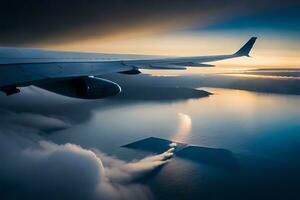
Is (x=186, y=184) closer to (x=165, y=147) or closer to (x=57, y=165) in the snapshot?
(x=165, y=147)

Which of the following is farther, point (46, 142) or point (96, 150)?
point (46, 142)

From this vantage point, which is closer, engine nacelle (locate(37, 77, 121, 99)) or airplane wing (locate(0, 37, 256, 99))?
airplane wing (locate(0, 37, 256, 99))

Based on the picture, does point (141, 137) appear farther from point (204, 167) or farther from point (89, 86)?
point (89, 86)

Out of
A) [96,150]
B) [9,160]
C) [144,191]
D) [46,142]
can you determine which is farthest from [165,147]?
[9,160]

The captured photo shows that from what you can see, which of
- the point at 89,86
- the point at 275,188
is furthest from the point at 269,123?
the point at 89,86

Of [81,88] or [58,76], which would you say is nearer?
[58,76]

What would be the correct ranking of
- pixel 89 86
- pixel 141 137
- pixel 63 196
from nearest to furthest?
1. pixel 89 86
2. pixel 63 196
3. pixel 141 137

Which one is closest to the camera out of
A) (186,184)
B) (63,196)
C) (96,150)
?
(63,196)

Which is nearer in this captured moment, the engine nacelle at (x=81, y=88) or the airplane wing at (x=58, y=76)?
the airplane wing at (x=58, y=76)

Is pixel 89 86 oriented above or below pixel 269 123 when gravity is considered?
above
